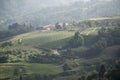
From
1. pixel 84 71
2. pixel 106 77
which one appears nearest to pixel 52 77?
pixel 84 71

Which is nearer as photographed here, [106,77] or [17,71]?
[106,77]

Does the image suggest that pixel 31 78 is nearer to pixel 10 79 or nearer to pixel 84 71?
pixel 10 79

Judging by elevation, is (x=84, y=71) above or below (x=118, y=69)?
below

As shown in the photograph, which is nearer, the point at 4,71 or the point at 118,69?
the point at 118,69

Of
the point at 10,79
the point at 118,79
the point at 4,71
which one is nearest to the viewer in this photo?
the point at 118,79

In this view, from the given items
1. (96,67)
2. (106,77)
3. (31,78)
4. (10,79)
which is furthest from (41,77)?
(106,77)

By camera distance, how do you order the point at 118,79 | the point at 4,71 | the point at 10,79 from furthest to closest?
the point at 4,71 < the point at 10,79 < the point at 118,79

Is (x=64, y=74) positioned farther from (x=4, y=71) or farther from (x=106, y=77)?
(x=106, y=77)

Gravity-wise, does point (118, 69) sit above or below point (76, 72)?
above

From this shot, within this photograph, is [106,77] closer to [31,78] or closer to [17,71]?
[31,78]
